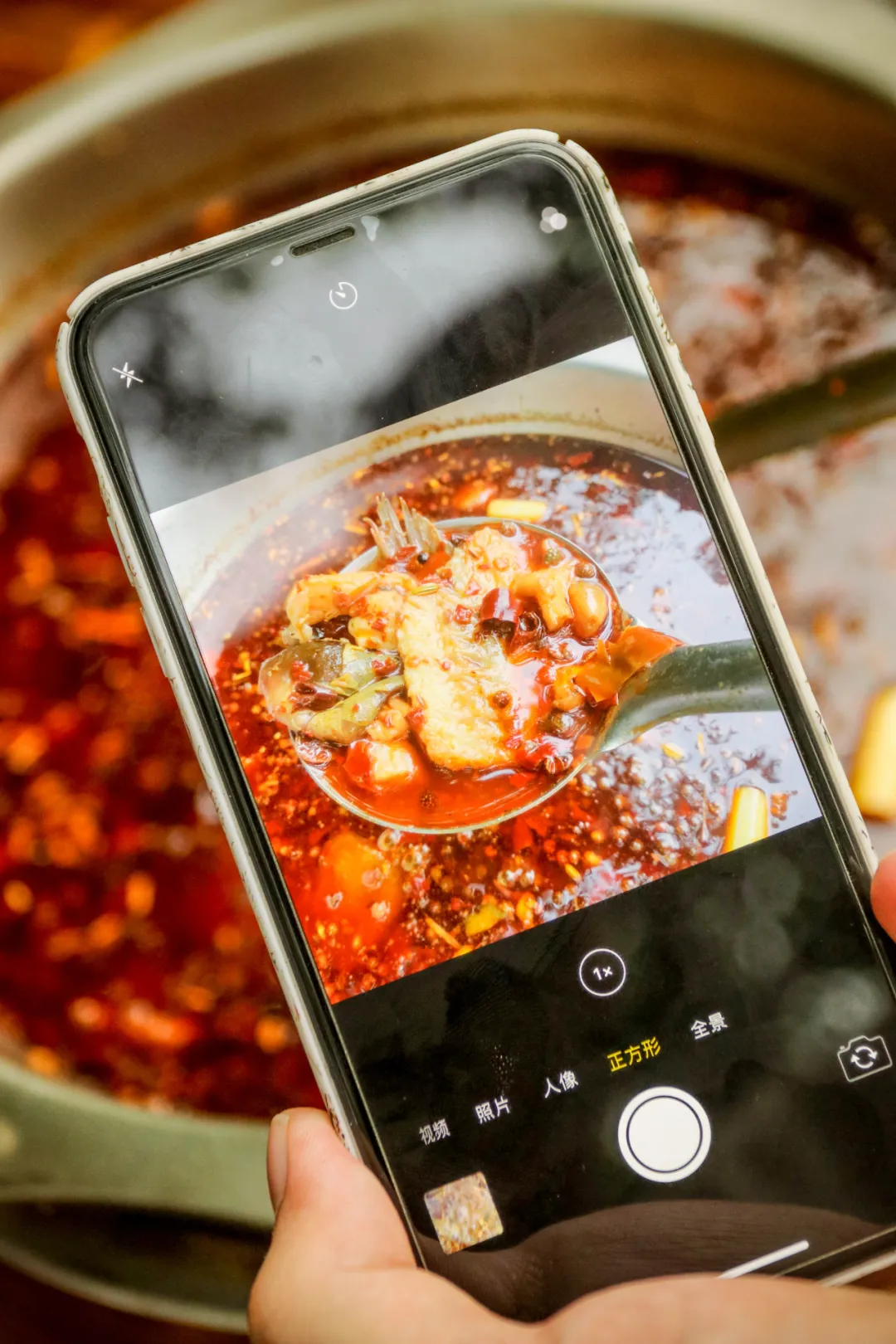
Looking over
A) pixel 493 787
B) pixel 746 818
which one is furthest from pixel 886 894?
pixel 493 787

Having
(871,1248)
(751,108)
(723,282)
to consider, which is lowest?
(871,1248)

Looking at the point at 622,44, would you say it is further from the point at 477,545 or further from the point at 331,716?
the point at 331,716

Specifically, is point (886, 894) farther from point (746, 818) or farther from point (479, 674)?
point (479, 674)

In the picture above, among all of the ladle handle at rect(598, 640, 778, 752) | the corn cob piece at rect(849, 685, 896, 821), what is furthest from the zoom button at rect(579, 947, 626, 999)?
the corn cob piece at rect(849, 685, 896, 821)

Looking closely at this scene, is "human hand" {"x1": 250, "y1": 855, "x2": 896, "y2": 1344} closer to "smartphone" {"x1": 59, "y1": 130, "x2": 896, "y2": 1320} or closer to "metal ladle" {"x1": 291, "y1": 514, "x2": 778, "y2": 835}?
"smartphone" {"x1": 59, "y1": 130, "x2": 896, "y2": 1320}

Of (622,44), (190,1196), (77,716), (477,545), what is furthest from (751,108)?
(190,1196)
